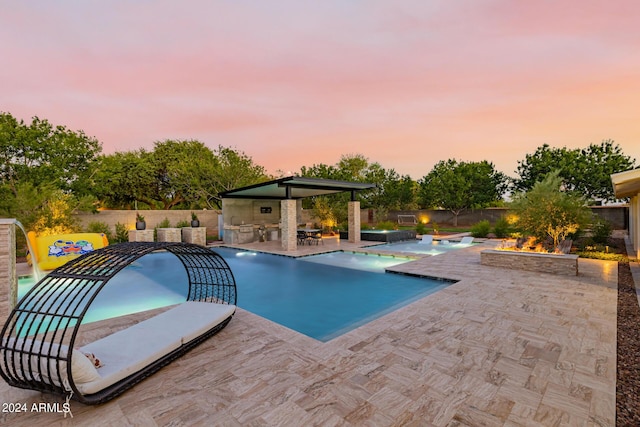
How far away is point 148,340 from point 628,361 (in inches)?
220

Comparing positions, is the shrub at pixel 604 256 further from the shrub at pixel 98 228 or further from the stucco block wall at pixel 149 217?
the shrub at pixel 98 228

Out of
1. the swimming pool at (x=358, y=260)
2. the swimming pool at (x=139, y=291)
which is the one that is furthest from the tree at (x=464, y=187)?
the swimming pool at (x=139, y=291)

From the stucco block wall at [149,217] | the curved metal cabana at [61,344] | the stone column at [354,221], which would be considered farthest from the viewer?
the stone column at [354,221]

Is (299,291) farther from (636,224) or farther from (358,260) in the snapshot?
(636,224)

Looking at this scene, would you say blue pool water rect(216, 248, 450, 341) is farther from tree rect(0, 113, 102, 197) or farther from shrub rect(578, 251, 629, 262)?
tree rect(0, 113, 102, 197)

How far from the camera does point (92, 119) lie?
54.6 feet

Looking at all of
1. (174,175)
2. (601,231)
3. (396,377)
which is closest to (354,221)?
(601,231)

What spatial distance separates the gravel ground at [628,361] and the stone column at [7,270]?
760 centimetres

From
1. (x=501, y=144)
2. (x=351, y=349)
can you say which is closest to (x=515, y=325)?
(x=351, y=349)

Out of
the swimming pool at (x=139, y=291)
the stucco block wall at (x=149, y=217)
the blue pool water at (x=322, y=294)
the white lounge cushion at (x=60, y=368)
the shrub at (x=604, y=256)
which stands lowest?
the swimming pool at (x=139, y=291)

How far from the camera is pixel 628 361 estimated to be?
3328 mm

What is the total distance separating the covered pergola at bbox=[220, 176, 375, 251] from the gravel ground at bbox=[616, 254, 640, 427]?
10076 mm

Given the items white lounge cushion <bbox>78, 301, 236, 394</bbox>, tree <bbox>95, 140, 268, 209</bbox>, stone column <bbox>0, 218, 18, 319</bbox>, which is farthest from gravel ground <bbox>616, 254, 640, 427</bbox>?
tree <bbox>95, 140, 268, 209</bbox>

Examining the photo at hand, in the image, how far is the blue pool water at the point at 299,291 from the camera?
A: 5.89 metres
